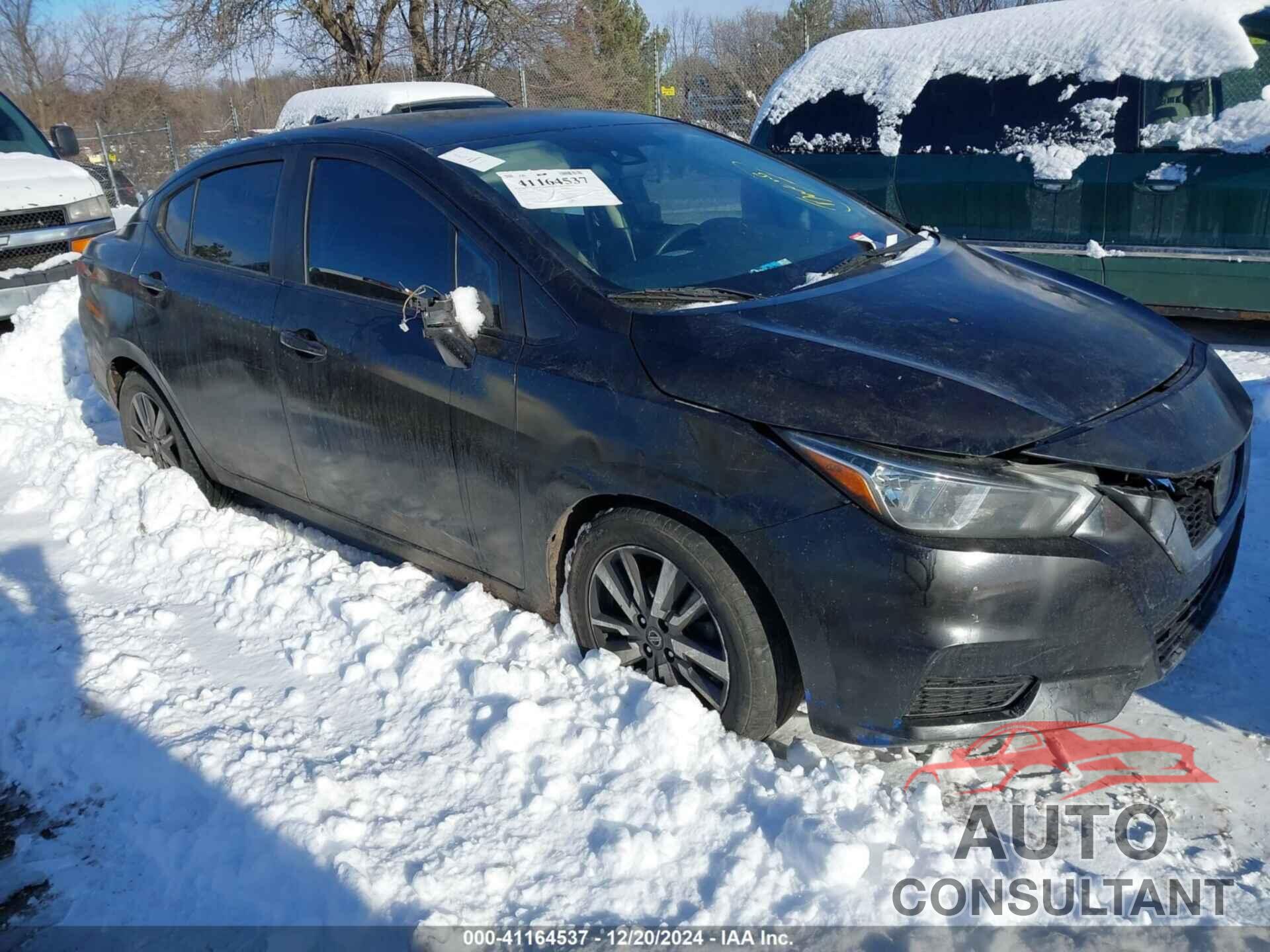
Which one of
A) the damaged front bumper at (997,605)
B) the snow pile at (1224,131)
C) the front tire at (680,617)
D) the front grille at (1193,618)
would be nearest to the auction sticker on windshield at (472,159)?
the front tire at (680,617)

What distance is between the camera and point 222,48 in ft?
71.6

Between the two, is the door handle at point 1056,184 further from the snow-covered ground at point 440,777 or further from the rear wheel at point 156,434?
the rear wheel at point 156,434

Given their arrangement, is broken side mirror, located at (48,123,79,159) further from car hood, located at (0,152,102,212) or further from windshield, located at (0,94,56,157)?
car hood, located at (0,152,102,212)

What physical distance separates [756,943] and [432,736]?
1.16 meters

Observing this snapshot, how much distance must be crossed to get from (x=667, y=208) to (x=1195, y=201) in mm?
4247

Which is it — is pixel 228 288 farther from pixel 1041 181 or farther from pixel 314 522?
pixel 1041 181

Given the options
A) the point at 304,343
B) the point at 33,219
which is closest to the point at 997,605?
the point at 304,343

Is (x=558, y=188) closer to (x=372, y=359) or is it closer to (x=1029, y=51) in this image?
(x=372, y=359)

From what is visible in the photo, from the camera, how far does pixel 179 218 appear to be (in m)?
4.62

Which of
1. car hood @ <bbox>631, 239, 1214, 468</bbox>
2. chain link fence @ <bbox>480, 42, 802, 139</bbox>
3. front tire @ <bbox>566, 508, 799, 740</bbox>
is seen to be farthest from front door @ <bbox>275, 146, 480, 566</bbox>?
chain link fence @ <bbox>480, 42, 802, 139</bbox>

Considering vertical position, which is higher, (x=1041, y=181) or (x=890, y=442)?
(x=1041, y=181)

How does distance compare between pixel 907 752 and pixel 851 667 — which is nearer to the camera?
pixel 851 667

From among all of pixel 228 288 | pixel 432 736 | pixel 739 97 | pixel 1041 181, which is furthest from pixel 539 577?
pixel 739 97

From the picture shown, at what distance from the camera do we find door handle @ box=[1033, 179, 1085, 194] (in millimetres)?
6582
